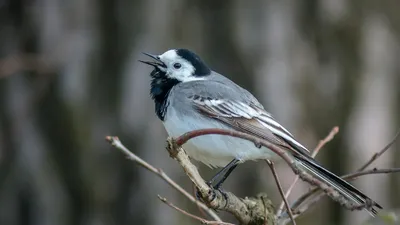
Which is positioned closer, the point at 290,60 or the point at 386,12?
the point at 290,60

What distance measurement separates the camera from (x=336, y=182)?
8.37 ft

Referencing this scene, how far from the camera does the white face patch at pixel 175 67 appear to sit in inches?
119

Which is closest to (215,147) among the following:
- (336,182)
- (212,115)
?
(212,115)

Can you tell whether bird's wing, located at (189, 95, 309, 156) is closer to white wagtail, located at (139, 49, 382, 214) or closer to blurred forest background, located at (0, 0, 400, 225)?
white wagtail, located at (139, 49, 382, 214)

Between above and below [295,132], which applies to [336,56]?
above

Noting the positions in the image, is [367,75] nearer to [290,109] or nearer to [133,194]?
[290,109]

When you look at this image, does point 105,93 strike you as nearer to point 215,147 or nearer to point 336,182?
point 215,147

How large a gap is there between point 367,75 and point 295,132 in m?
0.74

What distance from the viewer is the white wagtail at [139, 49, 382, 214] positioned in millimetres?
2795

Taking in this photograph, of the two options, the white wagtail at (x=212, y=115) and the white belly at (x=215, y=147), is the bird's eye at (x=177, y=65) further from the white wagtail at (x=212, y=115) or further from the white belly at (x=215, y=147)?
the white belly at (x=215, y=147)

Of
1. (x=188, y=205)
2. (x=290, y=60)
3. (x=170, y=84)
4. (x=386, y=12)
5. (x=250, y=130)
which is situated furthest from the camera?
(x=386, y=12)

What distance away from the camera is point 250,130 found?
287 centimetres

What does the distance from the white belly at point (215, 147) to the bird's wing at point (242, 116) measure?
0.06 metres

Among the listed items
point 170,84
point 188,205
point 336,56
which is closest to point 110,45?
point 188,205
